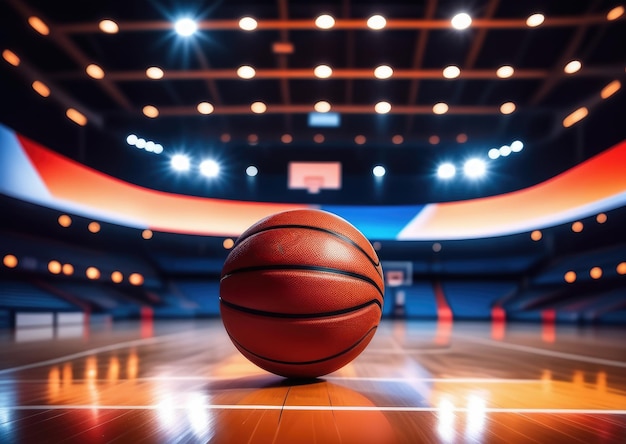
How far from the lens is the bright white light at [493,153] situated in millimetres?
8312

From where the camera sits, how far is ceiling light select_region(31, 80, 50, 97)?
228 inches

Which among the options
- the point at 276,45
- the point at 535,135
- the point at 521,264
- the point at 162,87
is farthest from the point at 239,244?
the point at 521,264

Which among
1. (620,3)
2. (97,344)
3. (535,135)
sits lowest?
(97,344)

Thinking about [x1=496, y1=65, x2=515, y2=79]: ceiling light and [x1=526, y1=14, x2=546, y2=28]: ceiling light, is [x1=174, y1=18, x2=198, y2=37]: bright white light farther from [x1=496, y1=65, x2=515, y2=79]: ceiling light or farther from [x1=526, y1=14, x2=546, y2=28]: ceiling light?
[x1=496, y1=65, x2=515, y2=79]: ceiling light

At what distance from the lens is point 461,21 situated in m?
4.84

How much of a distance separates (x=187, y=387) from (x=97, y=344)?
7.25 feet

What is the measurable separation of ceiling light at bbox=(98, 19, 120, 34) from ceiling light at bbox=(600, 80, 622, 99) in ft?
→ 22.0

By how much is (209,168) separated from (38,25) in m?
4.41

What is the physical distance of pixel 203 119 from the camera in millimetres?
7574

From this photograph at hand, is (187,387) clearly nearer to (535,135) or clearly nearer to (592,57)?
(592,57)

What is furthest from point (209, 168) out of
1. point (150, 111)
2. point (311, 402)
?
point (311, 402)

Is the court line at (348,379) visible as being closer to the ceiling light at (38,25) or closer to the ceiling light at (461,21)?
the ceiling light at (461,21)

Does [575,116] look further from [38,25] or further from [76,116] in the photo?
[76,116]

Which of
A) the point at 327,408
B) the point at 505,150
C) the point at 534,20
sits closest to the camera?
the point at 327,408
